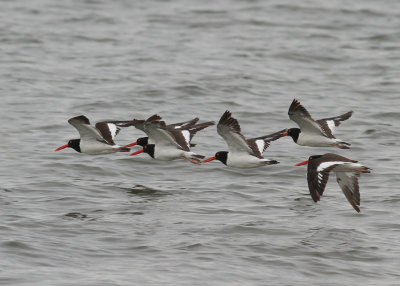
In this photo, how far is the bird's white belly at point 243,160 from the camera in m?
15.7

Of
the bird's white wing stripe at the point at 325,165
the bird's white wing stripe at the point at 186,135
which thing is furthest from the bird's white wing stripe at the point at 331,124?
the bird's white wing stripe at the point at 325,165

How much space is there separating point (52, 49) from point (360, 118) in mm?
11851

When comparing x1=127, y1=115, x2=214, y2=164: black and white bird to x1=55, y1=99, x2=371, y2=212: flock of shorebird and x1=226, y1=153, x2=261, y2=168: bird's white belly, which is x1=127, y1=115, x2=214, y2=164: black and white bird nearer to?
x1=55, y1=99, x2=371, y2=212: flock of shorebird

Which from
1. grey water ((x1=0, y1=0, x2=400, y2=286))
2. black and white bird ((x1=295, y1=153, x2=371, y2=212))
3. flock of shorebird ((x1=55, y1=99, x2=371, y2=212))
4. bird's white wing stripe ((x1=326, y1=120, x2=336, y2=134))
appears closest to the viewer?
grey water ((x1=0, y1=0, x2=400, y2=286))

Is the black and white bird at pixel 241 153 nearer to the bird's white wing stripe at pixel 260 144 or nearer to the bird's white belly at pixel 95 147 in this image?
the bird's white wing stripe at pixel 260 144

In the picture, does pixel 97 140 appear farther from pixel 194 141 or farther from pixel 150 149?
pixel 194 141

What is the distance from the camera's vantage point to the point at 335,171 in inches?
573

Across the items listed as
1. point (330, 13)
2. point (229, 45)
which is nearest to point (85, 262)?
point (229, 45)

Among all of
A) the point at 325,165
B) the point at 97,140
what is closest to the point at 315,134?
the point at 325,165

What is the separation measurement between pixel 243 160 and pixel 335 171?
1860 mm

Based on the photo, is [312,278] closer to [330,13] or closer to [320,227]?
[320,227]

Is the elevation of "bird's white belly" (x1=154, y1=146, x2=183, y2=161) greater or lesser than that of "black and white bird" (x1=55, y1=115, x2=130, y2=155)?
lesser

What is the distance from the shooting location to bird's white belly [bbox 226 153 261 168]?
15.7 meters

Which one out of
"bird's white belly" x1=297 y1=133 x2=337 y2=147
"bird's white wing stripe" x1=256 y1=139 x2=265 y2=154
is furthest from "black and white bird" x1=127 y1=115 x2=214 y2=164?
"bird's white belly" x1=297 y1=133 x2=337 y2=147
